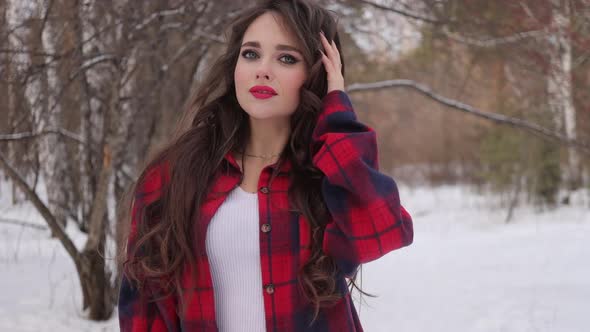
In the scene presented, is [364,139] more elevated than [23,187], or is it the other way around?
[364,139]

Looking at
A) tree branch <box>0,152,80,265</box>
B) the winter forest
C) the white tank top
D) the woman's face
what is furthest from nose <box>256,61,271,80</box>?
tree branch <box>0,152,80,265</box>

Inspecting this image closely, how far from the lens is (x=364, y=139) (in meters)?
1.66

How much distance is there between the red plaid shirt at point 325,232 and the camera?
1.60 m

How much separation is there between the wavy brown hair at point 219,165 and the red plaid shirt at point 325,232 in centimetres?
4

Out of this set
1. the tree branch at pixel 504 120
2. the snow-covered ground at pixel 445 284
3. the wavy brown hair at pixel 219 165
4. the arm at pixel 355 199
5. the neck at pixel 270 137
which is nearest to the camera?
the arm at pixel 355 199

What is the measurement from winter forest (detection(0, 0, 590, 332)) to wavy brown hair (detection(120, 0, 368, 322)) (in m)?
0.59

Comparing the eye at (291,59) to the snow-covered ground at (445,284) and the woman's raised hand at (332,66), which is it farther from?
the snow-covered ground at (445,284)

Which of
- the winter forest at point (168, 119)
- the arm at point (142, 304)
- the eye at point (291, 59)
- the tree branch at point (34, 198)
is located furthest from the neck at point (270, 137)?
the tree branch at point (34, 198)

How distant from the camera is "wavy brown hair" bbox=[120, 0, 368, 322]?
170 centimetres

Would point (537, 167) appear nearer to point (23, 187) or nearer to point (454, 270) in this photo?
point (454, 270)

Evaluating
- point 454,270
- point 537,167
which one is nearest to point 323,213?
point 454,270

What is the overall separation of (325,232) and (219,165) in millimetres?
450

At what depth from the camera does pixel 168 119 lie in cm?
551

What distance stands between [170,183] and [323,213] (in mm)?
508
